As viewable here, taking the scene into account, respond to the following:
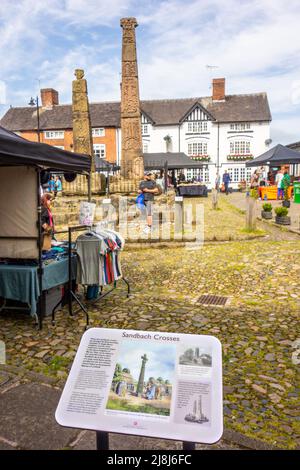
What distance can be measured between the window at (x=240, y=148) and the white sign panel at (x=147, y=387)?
45.1 m

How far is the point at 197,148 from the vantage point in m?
45.7

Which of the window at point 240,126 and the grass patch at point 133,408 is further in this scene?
the window at point 240,126

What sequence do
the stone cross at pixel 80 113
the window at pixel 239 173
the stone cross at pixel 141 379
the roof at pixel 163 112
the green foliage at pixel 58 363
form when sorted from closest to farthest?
1. the stone cross at pixel 141 379
2. the green foliage at pixel 58 363
3. the stone cross at pixel 80 113
4. the window at pixel 239 173
5. the roof at pixel 163 112

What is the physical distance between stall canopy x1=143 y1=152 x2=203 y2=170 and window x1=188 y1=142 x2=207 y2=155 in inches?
657

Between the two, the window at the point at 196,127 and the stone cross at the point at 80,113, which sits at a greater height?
the window at the point at 196,127

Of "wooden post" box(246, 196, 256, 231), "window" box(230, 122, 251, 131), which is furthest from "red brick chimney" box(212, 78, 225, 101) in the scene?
"wooden post" box(246, 196, 256, 231)

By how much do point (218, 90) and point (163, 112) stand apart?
778 centimetres

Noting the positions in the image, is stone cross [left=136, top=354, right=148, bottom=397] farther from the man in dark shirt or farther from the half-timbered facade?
the half-timbered facade

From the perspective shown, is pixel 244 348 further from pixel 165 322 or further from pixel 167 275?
pixel 167 275

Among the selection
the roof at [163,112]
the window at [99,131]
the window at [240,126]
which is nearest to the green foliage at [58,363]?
the roof at [163,112]

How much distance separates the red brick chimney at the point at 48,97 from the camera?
50.2 meters

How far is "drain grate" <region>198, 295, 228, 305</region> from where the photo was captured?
6054 millimetres

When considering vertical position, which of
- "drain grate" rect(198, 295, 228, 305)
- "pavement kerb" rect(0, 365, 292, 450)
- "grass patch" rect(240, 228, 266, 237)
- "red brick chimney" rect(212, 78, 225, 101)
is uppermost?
"red brick chimney" rect(212, 78, 225, 101)

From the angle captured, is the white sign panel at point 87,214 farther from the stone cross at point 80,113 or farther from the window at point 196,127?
the window at point 196,127
